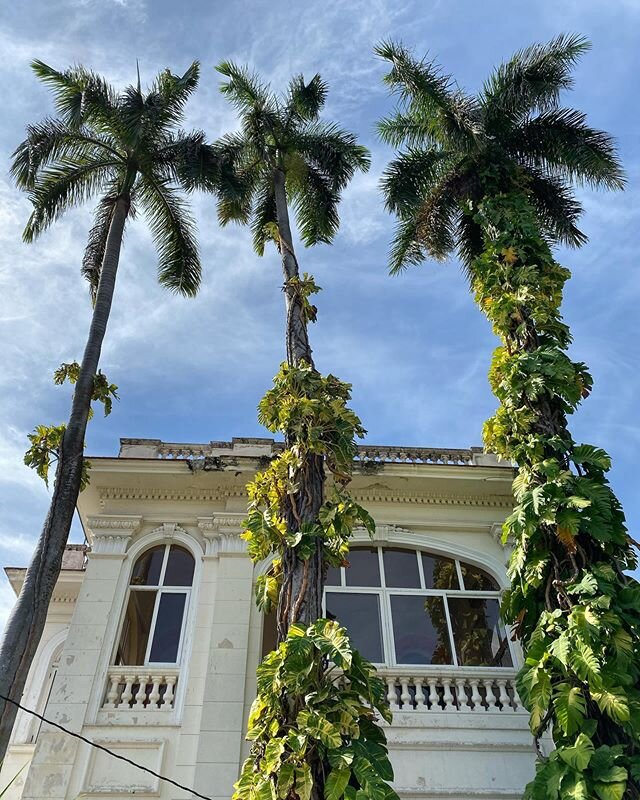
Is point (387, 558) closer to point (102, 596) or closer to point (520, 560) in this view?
point (520, 560)

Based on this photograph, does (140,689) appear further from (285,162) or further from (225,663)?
(285,162)

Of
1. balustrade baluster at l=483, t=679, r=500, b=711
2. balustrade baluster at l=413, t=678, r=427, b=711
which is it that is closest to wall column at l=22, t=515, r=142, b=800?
balustrade baluster at l=413, t=678, r=427, b=711

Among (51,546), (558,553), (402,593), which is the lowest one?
(558,553)

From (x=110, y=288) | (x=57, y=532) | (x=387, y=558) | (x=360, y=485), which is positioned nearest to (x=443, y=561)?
(x=387, y=558)

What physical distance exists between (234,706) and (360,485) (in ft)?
13.8

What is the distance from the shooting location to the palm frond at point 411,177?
14.1m

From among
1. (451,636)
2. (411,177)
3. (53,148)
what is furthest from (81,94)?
(451,636)

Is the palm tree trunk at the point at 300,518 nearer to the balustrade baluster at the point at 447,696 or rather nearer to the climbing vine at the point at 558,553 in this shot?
the climbing vine at the point at 558,553

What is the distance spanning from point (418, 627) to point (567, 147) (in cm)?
937

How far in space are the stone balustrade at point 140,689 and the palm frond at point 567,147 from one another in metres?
11.4

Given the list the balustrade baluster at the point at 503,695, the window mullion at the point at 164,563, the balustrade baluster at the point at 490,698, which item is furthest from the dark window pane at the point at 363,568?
the window mullion at the point at 164,563

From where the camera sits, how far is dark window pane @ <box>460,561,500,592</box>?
11.6 m

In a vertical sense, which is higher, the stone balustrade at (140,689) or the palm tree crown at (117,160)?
the palm tree crown at (117,160)

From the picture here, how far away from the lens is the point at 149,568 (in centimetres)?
1148
